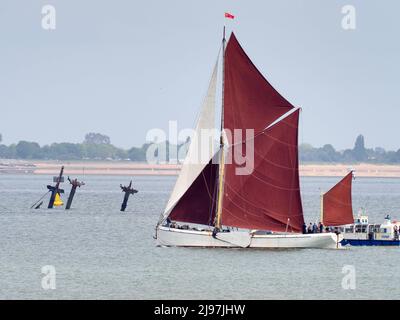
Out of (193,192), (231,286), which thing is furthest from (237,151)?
(231,286)

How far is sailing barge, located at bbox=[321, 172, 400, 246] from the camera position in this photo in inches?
3364

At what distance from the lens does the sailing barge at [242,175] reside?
78438mm

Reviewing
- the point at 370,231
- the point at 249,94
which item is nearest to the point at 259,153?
the point at 249,94

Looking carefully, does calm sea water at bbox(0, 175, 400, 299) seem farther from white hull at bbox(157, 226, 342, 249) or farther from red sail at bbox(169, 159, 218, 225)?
red sail at bbox(169, 159, 218, 225)

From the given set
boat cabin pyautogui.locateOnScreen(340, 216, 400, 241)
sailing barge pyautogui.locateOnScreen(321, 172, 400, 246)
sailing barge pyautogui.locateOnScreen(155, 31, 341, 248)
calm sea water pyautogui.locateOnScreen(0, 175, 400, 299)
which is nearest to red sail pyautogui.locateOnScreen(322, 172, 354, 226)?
sailing barge pyautogui.locateOnScreen(321, 172, 400, 246)

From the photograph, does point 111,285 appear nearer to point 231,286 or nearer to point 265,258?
point 231,286

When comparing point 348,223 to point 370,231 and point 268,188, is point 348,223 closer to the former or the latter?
point 370,231

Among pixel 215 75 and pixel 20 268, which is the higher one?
pixel 215 75

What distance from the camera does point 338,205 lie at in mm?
85625

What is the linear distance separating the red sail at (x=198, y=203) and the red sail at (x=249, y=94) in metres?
3.99

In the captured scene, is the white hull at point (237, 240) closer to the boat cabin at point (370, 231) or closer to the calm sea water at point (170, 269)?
the calm sea water at point (170, 269)

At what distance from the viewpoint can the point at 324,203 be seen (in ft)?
280

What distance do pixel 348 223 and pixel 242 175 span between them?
10908 mm

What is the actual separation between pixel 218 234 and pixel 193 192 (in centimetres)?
318
